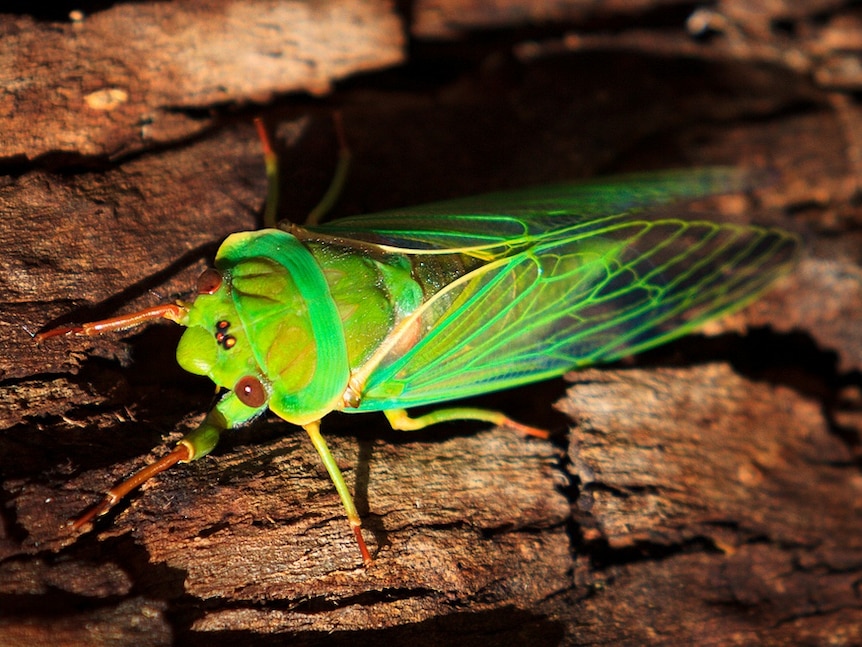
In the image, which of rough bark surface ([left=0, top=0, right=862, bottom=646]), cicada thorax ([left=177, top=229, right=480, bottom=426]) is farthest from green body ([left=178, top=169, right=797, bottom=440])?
→ rough bark surface ([left=0, top=0, right=862, bottom=646])

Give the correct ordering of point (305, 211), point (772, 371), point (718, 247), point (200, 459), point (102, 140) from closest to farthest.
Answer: point (200, 459) < point (102, 140) < point (305, 211) < point (718, 247) < point (772, 371)

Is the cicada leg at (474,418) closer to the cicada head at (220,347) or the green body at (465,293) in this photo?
the green body at (465,293)

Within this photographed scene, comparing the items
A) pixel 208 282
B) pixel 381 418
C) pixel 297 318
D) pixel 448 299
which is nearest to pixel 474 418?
pixel 381 418

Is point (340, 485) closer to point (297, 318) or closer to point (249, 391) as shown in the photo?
point (249, 391)

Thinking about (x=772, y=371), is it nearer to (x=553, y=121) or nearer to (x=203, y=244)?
(x=553, y=121)

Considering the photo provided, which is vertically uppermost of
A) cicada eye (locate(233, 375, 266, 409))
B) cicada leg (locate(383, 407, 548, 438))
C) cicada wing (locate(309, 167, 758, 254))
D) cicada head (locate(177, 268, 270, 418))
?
cicada wing (locate(309, 167, 758, 254))

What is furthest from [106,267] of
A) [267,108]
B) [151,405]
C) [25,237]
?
[267,108]

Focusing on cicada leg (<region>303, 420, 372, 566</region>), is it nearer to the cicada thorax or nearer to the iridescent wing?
the cicada thorax
